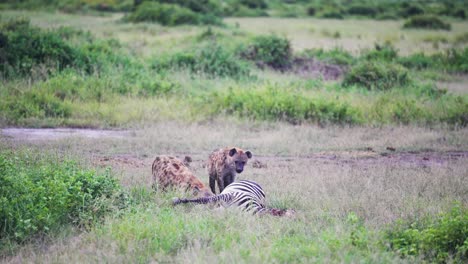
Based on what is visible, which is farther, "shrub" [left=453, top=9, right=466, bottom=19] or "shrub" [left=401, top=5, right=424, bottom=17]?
"shrub" [left=401, top=5, right=424, bottom=17]

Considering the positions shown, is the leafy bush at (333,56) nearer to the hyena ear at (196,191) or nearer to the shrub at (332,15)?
the hyena ear at (196,191)

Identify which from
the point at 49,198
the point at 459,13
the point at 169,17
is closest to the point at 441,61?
the point at 169,17

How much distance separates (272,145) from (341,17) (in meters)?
36.7

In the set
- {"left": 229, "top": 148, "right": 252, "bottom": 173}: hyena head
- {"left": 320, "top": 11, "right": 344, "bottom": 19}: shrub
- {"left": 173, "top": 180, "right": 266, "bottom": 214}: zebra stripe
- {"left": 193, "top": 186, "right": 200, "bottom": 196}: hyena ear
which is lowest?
{"left": 193, "top": 186, "right": 200, "bottom": 196}: hyena ear

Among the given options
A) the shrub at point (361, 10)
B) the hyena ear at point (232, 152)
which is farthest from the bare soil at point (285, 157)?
the shrub at point (361, 10)

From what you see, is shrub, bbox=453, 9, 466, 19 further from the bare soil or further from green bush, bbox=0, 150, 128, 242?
green bush, bbox=0, 150, 128, 242

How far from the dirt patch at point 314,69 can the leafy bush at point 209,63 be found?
2675 mm

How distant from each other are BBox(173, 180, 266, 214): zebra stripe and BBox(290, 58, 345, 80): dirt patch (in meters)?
14.2

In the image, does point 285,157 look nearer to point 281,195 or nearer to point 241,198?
point 281,195

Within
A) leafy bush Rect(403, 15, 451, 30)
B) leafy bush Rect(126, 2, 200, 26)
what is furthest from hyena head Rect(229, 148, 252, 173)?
leafy bush Rect(403, 15, 451, 30)

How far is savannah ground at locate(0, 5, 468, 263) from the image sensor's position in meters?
7.09

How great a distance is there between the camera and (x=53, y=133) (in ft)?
46.4

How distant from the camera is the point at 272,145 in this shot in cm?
1372

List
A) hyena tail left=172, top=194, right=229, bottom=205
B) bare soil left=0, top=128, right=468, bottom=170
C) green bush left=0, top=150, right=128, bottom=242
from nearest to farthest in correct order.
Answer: green bush left=0, top=150, right=128, bottom=242 → hyena tail left=172, top=194, right=229, bottom=205 → bare soil left=0, top=128, right=468, bottom=170
